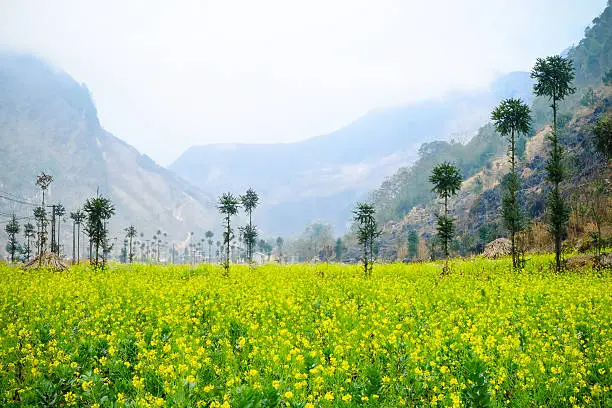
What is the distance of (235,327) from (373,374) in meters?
5.38

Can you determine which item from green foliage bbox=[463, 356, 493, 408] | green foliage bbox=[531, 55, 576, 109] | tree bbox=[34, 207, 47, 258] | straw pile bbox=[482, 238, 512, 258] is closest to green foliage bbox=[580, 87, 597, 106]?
straw pile bbox=[482, 238, 512, 258]

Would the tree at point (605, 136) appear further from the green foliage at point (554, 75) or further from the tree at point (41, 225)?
the tree at point (41, 225)

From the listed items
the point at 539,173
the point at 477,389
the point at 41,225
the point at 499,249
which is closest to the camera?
the point at 477,389

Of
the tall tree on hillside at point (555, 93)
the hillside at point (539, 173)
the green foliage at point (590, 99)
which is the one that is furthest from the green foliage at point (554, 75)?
the green foliage at point (590, 99)

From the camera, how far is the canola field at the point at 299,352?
7020 mm

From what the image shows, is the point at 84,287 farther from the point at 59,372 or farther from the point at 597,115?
the point at 597,115

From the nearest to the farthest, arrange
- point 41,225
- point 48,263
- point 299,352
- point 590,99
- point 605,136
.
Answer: point 299,352 → point 48,263 → point 605,136 → point 41,225 → point 590,99

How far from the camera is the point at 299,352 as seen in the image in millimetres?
8734

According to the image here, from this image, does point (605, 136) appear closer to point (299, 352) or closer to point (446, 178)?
point (446, 178)

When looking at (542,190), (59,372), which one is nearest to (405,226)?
(542,190)

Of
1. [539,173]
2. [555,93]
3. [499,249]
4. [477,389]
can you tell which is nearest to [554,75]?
[555,93]

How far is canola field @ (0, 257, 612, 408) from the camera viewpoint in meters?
7.02

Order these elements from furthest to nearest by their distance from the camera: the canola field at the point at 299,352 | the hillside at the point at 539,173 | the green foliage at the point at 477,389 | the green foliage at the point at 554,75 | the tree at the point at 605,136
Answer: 1. the hillside at the point at 539,173
2. the tree at the point at 605,136
3. the green foliage at the point at 554,75
4. the canola field at the point at 299,352
5. the green foliage at the point at 477,389

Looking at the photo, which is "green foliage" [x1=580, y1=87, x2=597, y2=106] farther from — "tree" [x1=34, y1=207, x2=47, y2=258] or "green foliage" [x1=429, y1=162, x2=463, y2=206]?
"tree" [x1=34, y1=207, x2=47, y2=258]
